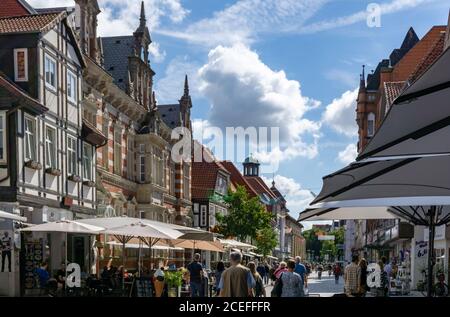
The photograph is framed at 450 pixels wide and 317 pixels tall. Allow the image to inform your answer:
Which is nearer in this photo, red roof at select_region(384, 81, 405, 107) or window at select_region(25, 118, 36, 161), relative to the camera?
window at select_region(25, 118, 36, 161)

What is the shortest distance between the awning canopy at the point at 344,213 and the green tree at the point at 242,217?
1807 inches

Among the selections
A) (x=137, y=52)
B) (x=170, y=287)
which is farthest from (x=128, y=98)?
(x=170, y=287)

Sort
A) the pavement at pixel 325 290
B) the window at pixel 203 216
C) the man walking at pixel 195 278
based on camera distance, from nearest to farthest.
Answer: the man walking at pixel 195 278 → the pavement at pixel 325 290 → the window at pixel 203 216

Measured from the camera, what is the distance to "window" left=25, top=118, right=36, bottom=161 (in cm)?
2305

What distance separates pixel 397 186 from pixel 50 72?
74.7 feet

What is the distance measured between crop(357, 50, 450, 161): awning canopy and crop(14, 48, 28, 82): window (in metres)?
21.8

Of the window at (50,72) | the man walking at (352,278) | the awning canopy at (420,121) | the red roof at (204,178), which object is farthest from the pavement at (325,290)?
the red roof at (204,178)

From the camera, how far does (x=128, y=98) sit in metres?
36.4

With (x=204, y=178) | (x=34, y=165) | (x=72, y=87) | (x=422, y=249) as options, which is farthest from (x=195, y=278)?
(x=204, y=178)

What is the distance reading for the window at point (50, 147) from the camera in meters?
25.0

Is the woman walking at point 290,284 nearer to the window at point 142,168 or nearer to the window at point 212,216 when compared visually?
the window at point 142,168

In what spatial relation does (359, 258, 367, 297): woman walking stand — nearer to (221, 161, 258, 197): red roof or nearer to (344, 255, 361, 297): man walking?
(344, 255, 361, 297): man walking

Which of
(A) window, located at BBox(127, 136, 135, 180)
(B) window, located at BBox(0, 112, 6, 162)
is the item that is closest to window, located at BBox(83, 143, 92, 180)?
(A) window, located at BBox(127, 136, 135, 180)
